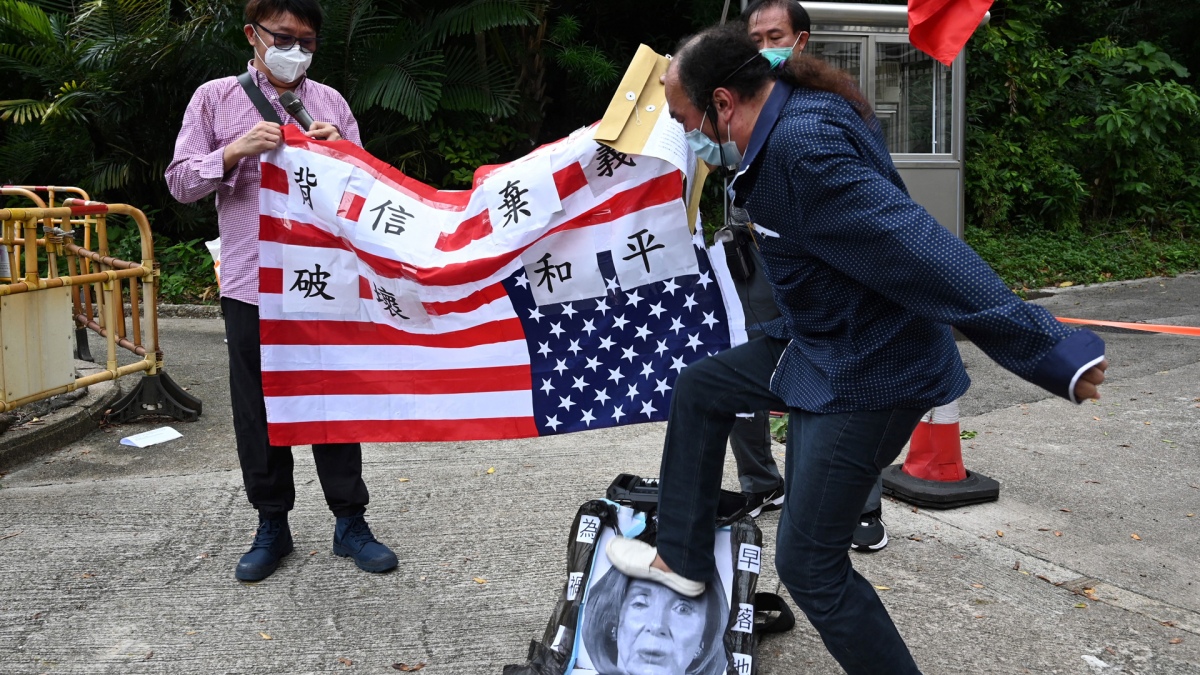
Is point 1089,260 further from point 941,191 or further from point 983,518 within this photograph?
point 983,518

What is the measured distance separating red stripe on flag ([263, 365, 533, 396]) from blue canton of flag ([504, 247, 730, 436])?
110 mm

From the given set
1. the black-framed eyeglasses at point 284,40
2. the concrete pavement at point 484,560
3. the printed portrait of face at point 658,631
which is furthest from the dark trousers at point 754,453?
the black-framed eyeglasses at point 284,40

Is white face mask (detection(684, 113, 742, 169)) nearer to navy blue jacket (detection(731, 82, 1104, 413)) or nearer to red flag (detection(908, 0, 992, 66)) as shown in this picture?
navy blue jacket (detection(731, 82, 1104, 413))

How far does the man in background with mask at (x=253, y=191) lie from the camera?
11.7ft

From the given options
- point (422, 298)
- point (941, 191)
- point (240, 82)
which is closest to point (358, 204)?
point (422, 298)

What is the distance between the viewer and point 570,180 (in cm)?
344

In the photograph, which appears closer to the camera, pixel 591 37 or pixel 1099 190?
pixel 591 37

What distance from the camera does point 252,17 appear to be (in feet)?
11.9

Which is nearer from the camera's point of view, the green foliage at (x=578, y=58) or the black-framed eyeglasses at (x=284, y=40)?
the black-framed eyeglasses at (x=284, y=40)

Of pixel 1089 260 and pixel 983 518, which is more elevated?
pixel 1089 260

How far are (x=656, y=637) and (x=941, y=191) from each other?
4927 mm

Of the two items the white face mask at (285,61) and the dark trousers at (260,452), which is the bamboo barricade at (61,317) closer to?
the dark trousers at (260,452)

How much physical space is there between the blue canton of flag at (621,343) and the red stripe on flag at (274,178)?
2.87 ft

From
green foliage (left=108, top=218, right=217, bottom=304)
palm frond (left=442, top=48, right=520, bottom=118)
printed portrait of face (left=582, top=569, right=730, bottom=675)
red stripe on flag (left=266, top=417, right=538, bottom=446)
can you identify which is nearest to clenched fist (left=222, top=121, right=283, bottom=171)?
red stripe on flag (left=266, top=417, right=538, bottom=446)
